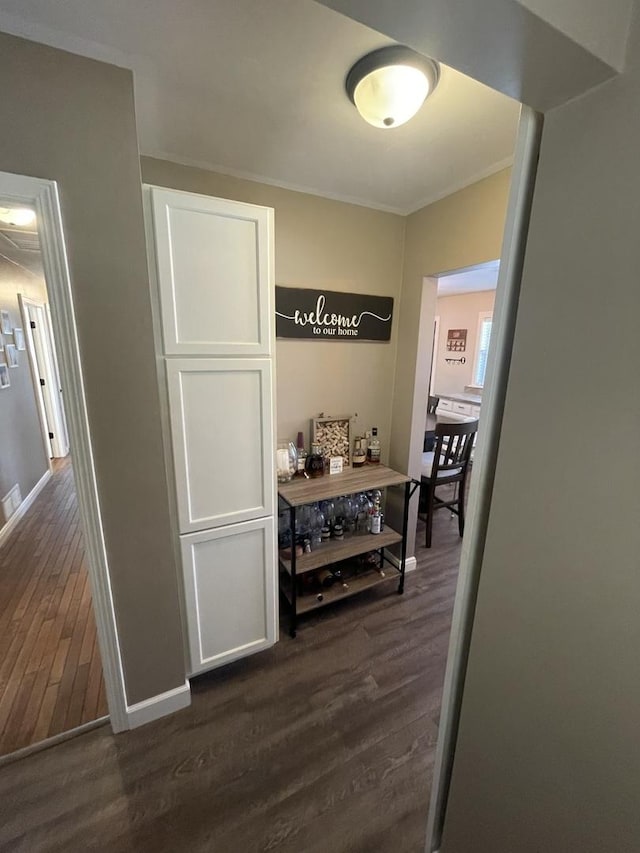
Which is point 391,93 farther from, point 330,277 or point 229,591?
point 229,591

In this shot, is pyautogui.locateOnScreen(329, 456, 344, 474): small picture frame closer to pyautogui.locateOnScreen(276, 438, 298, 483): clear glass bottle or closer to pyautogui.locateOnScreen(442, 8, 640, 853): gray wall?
pyautogui.locateOnScreen(276, 438, 298, 483): clear glass bottle

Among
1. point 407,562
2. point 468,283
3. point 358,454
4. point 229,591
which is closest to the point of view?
point 229,591

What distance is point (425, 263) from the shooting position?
2207 millimetres

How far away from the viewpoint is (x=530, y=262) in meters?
0.65

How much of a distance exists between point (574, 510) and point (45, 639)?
2.63 meters

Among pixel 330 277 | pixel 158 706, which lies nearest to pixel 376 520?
pixel 158 706

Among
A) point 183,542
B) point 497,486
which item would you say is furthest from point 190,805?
point 497,486

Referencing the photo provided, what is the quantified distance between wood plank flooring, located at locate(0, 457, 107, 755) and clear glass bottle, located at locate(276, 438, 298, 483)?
4.50 feet

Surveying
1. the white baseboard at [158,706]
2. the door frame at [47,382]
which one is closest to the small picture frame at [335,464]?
the white baseboard at [158,706]

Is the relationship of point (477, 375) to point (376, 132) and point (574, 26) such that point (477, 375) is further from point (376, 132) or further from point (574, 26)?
point (574, 26)

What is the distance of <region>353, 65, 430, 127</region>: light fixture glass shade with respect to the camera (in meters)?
1.08

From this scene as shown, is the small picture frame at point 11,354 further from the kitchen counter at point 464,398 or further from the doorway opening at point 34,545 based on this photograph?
the kitchen counter at point 464,398

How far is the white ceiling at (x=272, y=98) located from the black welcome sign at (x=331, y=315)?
1.90 feet

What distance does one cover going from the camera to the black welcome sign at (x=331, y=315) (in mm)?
2070
